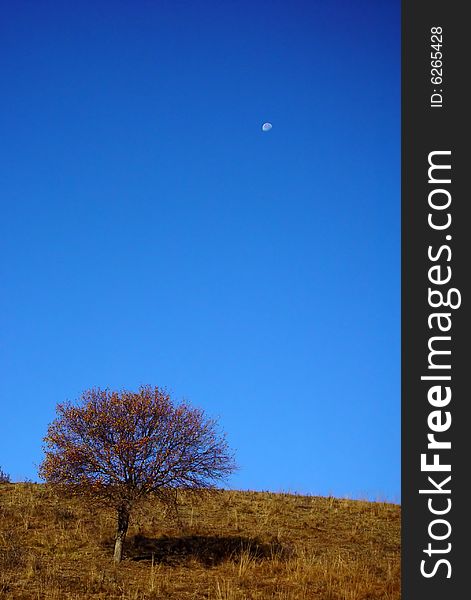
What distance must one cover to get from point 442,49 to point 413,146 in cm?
248

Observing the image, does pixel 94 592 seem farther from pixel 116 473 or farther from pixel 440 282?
pixel 440 282

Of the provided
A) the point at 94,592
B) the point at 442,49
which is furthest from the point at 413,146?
the point at 94,592

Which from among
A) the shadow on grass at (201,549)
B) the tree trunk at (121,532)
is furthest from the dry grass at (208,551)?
the tree trunk at (121,532)

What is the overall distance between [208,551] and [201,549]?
15.4 inches

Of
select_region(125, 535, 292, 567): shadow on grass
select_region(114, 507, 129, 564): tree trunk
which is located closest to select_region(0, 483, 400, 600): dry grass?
select_region(125, 535, 292, 567): shadow on grass

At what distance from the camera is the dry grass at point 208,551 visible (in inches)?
881

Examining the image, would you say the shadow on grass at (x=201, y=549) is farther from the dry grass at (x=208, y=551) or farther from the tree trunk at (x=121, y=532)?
the tree trunk at (x=121, y=532)

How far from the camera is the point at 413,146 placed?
626 inches

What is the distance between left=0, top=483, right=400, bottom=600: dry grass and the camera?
22.4 metres

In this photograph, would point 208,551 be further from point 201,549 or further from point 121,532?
point 121,532

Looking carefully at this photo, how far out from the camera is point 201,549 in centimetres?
2769

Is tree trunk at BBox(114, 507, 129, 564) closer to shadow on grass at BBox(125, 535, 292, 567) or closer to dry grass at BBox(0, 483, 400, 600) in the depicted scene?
dry grass at BBox(0, 483, 400, 600)

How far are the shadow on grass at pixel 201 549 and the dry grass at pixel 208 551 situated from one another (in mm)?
41

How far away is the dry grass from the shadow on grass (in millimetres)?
41
